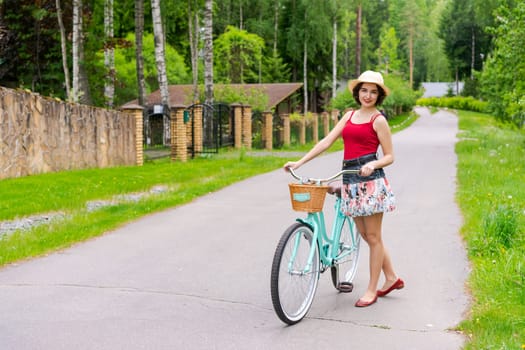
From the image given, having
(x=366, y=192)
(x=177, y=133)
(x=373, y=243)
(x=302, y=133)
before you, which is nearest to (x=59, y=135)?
(x=177, y=133)

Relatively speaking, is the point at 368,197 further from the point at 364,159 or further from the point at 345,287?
the point at 345,287

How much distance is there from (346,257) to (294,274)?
120 cm

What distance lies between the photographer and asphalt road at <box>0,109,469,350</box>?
4906 mm

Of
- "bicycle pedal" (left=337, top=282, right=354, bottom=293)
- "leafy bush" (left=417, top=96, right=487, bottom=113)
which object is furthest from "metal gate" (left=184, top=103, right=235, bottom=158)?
"leafy bush" (left=417, top=96, right=487, bottom=113)

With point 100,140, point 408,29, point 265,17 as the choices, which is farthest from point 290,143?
point 408,29

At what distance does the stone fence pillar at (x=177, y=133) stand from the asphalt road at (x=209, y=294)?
1154 centimetres

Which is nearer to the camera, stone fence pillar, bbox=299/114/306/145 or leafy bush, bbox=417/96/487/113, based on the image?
stone fence pillar, bbox=299/114/306/145

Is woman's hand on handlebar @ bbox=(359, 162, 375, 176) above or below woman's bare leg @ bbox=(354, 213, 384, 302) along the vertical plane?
above

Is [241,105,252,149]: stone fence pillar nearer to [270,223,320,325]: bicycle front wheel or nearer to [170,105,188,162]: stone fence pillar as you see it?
[170,105,188,162]: stone fence pillar

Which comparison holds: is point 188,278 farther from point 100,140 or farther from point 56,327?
point 100,140

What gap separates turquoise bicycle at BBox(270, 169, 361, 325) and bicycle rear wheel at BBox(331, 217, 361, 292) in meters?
0.10

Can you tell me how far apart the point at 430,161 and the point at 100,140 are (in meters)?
9.31

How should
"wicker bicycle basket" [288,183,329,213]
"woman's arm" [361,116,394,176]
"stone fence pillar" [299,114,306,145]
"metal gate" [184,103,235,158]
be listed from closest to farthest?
"wicker bicycle basket" [288,183,329,213]
"woman's arm" [361,116,394,176]
"metal gate" [184,103,235,158]
"stone fence pillar" [299,114,306,145]

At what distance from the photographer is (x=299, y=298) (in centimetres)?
535
